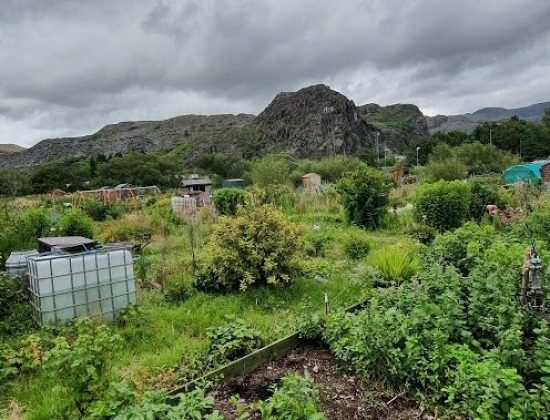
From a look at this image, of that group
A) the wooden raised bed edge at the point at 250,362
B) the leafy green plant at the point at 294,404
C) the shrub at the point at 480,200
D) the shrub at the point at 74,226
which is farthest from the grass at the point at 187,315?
the shrub at the point at 480,200

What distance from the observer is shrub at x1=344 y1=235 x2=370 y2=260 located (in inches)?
347

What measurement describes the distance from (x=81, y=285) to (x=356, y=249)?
5.52 meters

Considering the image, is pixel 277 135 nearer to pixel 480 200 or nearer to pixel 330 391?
pixel 480 200

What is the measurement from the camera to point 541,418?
2691mm

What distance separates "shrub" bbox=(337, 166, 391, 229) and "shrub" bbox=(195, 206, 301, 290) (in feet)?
21.3

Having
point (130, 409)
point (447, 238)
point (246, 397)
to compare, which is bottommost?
point (246, 397)

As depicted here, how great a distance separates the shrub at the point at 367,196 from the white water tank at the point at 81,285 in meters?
8.40

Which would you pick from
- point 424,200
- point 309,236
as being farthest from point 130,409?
point 424,200

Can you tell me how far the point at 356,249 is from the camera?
8.87 meters

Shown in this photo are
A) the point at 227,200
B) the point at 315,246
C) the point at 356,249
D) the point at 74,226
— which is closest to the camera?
the point at 356,249

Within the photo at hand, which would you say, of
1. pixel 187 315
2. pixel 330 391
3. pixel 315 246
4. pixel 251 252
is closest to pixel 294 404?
pixel 330 391

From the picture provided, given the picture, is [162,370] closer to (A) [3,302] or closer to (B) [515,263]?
(A) [3,302]

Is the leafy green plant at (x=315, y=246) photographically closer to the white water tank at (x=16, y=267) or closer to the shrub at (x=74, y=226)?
the white water tank at (x=16, y=267)

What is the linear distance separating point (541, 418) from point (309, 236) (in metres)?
7.61
